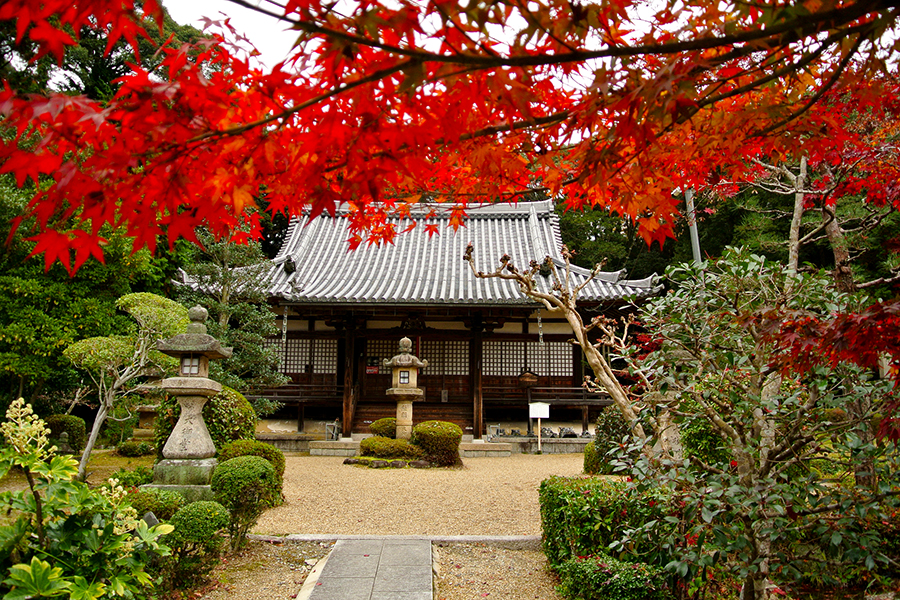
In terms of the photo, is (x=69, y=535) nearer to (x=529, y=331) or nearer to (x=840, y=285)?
(x=840, y=285)

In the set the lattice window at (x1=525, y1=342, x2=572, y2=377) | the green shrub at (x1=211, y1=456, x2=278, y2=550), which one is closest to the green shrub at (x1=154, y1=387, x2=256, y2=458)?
the green shrub at (x1=211, y1=456, x2=278, y2=550)

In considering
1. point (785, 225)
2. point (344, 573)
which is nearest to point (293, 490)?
point (344, 573)

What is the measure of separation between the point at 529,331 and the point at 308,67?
→ 14026mm

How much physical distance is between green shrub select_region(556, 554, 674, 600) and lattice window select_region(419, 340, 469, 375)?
11753mm

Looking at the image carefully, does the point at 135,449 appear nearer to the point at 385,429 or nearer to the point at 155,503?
the point at 385,429

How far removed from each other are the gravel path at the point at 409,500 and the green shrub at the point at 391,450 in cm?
54

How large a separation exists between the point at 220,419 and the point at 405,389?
4984 mm

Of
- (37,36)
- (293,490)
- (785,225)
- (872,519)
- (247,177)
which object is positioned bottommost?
(293,490)

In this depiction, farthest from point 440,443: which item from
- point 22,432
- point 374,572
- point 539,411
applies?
point 22,432

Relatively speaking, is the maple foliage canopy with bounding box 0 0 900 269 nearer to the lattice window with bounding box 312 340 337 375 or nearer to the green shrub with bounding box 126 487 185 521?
the green shrub with bounding box 126 487 185 521

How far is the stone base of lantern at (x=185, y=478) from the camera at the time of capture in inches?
215

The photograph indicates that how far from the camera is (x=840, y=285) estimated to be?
4.58 metres

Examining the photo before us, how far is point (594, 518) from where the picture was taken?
→ 3787 millimetres

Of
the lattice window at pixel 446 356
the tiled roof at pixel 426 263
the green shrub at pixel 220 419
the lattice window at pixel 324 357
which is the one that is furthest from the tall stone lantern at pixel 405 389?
the green shrub at pixel 220 419
